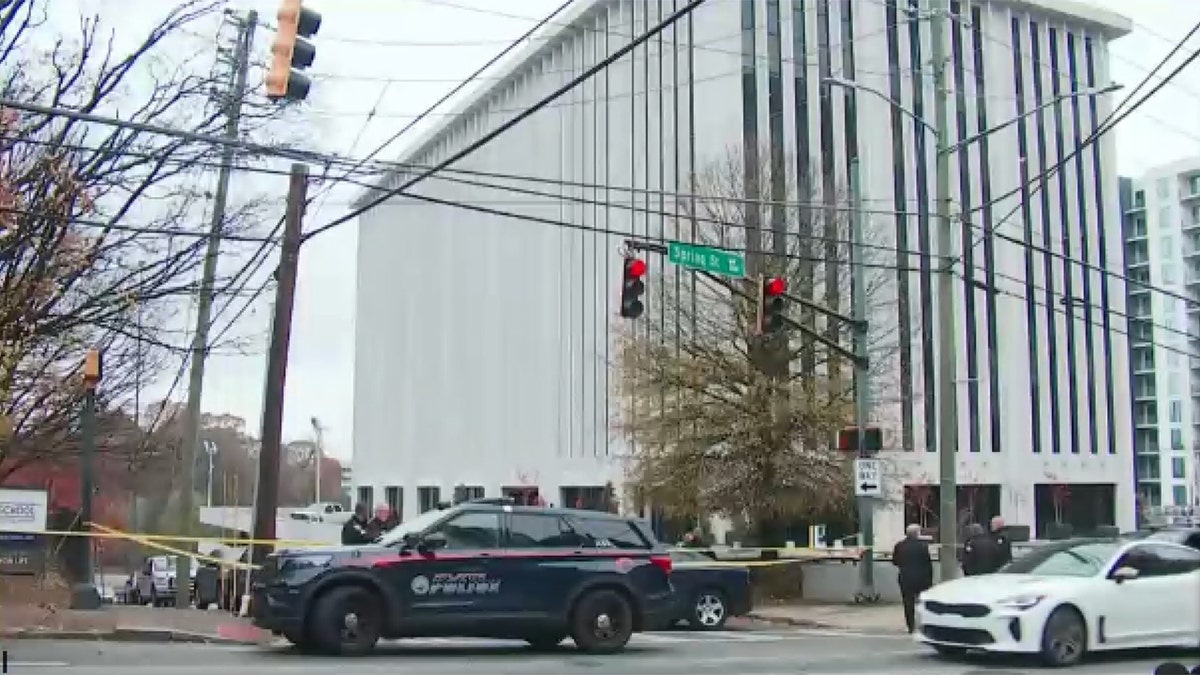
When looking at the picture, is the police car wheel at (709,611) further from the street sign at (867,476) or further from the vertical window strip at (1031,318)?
the vertical window strip at (1031,318)

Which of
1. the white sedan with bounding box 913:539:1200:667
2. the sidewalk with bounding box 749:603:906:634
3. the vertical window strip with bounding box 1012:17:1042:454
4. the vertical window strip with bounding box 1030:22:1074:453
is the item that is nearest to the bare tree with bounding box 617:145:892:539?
the sidewalk with bounding box 749:603:906:634

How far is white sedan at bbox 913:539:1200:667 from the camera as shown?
13.4m

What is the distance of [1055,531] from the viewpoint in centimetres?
4000

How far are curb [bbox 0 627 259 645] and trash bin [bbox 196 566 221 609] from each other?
18.9 m

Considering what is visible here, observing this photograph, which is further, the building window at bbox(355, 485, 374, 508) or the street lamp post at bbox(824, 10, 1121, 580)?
the building window at bbox(355, 485, 374, 508)

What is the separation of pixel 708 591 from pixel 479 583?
641 centimetres

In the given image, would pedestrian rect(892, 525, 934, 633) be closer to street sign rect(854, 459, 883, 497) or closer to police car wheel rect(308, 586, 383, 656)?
street sign rect(854, 459, 883, 497)

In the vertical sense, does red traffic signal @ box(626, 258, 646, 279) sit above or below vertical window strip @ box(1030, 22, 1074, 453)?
below

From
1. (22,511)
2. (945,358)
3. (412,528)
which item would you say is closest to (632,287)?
(945,358)

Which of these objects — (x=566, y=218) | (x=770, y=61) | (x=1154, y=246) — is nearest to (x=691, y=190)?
(x=770, y=61)

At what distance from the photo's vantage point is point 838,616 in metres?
22.8

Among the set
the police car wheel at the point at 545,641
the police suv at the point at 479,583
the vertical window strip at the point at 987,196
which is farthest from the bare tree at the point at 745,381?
the vertical window strip at the point at 987,196

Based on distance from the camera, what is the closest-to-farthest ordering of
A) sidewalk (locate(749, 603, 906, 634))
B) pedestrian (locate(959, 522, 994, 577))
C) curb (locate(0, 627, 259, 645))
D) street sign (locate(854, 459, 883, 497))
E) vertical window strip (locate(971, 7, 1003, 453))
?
curb (locate(0, 627, 259, 645)) → pedestrian (locate(959, 522, 994, 577)) → sidewalk (locate(749, 603, 906, 634)) → street sign (locate(854, 459, 883, 497)) → vertical window strip (locate(971, 7, 1003, 453))

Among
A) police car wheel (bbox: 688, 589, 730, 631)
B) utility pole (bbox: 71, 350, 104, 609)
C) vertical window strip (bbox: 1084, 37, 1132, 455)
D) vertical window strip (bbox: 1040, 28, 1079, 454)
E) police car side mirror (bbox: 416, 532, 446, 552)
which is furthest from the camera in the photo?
vertical window strip (bbox: 1084, 37, 1132, 455)
